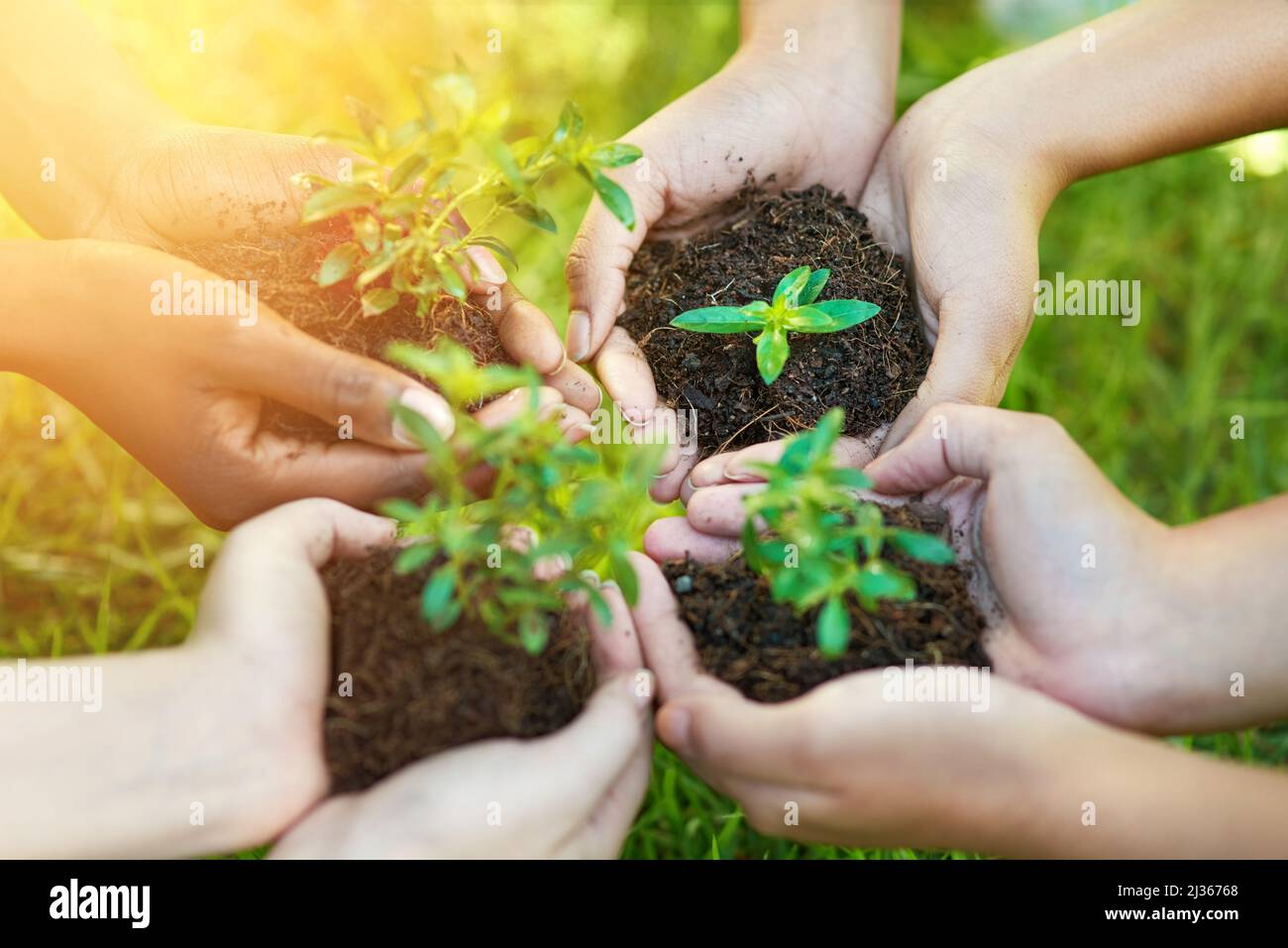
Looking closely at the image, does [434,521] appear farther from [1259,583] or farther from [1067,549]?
[1259,583]

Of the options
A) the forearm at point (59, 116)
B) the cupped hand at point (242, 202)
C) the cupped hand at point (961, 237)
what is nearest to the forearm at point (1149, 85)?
the cupped hand at point (961, 237)

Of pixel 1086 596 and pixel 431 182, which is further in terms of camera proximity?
pixel 431 182

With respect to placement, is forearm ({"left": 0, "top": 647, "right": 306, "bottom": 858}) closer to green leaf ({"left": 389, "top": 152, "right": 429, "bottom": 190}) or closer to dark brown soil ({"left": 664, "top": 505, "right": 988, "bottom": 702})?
dark brown soil ({"left": 664, "top": 505, "right": 988, "bottom": 702})

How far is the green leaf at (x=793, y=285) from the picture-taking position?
243cm

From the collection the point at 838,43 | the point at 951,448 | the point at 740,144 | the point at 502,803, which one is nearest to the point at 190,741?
the point at 502,803

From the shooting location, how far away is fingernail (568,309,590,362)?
106 inches

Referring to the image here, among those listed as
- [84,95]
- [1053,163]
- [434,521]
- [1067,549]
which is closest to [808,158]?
[1053,163]

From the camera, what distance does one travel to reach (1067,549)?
2027 mm

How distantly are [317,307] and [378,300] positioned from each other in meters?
0.20

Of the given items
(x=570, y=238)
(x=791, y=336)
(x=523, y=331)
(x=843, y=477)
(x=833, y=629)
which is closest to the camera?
(x=833, y=629)

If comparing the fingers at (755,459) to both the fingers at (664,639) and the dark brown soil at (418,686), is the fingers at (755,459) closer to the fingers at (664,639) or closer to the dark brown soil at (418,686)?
the fingers at (664,639)

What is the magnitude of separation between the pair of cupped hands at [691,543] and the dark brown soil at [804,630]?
0.05 meters

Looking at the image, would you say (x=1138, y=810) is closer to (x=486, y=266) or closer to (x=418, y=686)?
(x=418, y=686)

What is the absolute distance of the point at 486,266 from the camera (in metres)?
2.56
